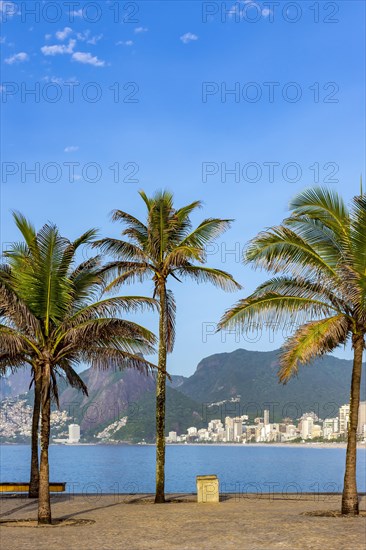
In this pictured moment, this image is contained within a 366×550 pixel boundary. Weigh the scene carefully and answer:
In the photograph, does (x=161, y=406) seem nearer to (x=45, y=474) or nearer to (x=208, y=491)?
(x=208, y=491)

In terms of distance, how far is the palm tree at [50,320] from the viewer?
68.0ft

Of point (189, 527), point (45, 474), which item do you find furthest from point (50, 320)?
point (189, 527)

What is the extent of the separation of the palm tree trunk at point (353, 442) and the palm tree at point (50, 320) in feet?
20.2

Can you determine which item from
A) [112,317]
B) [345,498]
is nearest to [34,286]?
[112,317]

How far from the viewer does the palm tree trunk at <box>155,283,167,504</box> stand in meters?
26.7

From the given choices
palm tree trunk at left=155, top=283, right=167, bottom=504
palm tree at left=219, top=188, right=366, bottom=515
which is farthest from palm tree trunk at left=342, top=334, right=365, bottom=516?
palm tree trunk at left=155, top=283, right=167, bottom=504

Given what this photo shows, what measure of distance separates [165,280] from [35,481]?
30.3 feet

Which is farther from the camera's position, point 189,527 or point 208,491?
point 208,491

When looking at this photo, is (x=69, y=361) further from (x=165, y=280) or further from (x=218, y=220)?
(x=218, y=220)

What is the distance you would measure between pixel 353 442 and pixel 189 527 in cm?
616

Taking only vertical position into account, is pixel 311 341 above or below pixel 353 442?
above

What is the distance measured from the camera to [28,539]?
17625 mm

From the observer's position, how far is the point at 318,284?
2291 cm

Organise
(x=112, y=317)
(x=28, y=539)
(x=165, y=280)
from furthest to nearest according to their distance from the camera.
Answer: (x=165, y=280)
(x=112, y=317)
(x=28, y=539)
